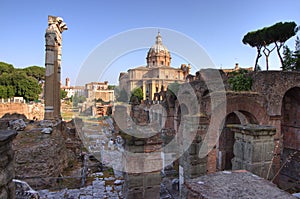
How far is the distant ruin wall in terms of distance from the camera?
17862 millimetres

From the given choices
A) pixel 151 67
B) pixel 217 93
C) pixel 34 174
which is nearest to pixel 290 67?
pixel 217 93

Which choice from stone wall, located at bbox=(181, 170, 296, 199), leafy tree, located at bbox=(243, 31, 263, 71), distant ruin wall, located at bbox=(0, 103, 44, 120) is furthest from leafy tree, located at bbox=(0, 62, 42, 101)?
stone wall, located at bbox=(181, 170, 296, 199)

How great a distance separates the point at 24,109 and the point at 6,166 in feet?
72.7

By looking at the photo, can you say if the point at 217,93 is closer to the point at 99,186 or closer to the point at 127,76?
the point at 99,186

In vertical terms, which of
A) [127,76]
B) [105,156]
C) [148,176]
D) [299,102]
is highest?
[127,76]

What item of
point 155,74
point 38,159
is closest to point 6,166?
point 38,159

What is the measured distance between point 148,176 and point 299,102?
9.46 m

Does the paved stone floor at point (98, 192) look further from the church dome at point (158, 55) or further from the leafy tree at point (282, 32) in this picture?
the church dome at point (158, 55)

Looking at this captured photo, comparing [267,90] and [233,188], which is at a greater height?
[267,90]

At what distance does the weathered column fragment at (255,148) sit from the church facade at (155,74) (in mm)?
43663

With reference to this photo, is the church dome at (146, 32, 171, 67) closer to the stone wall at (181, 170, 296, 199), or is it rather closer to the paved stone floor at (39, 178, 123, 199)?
the paved stone floor at (39, 178, 123, 199)

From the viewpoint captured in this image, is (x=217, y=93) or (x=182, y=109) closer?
(x=217, y=93)

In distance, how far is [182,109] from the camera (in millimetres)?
12320

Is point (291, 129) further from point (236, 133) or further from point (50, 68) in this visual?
point (50, 68)
